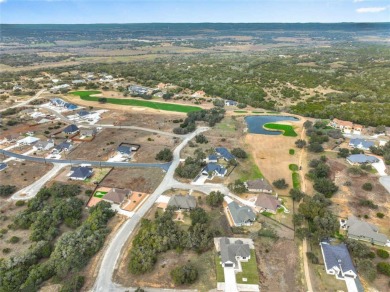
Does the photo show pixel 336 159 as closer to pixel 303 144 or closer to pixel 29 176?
pixel 303 144

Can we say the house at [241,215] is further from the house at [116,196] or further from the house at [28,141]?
the house at [28,141]

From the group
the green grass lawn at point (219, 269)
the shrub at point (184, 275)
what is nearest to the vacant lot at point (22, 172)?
the shrub at point (184, 275)

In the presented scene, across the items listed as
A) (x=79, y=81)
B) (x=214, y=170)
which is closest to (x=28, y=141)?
(x=214, y=170)

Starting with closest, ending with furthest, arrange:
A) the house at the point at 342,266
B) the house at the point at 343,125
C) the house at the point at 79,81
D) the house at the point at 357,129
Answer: the house at the point at 342,266 < the house at the point at 357,129 < the house at the point at 343,125 < the house at the point at 79,81

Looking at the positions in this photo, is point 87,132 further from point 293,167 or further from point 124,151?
point 293,167

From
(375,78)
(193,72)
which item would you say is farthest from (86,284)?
(375,78)

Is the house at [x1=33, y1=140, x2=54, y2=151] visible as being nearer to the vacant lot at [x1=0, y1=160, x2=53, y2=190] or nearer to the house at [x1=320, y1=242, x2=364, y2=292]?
the vacant lot at [x1=0, y1=160, x2=53, y2=190]
